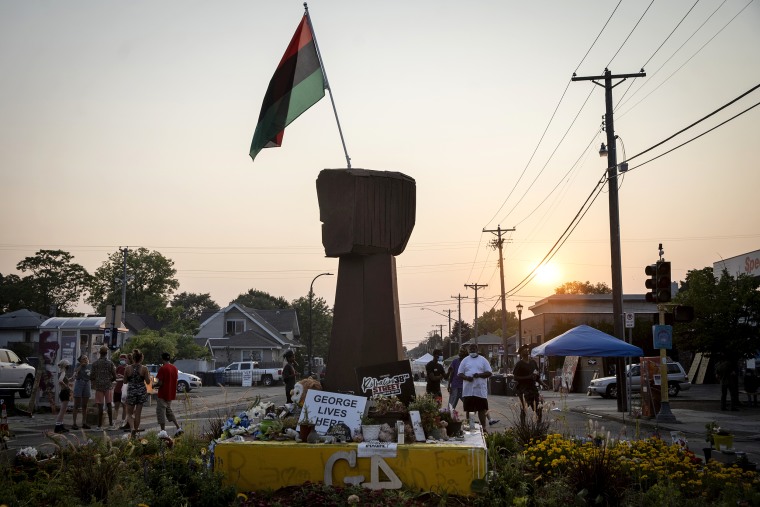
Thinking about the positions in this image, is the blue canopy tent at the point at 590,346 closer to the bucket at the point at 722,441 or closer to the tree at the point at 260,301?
the bucket at the point at 722,441

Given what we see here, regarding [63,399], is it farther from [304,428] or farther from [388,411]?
[388,411]

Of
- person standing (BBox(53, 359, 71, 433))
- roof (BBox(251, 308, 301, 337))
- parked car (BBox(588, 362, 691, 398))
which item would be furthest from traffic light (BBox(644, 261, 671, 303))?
roof (BBox(251, 308, 301, 337))

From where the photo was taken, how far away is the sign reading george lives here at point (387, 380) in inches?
417

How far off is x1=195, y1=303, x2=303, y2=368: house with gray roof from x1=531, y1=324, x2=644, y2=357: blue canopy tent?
48229 millimetres

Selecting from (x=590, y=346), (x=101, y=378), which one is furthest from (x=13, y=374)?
(x=590, y=346)

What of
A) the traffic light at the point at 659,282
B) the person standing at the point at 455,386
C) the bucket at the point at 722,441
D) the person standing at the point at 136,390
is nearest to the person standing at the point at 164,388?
the person standing at the point at 136,390

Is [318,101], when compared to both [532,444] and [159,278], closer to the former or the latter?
[532,444]

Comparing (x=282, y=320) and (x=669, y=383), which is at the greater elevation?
(x=282, y=320)

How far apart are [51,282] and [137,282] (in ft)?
32.0

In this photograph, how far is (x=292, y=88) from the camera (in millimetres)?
12945

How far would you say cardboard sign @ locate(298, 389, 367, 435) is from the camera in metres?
9.70

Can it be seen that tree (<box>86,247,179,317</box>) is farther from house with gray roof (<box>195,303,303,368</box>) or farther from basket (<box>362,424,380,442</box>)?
basket (<box>362,424,380,442</box>)

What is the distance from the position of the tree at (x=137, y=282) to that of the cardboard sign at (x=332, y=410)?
3354 inches

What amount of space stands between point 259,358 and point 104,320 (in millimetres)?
47662
